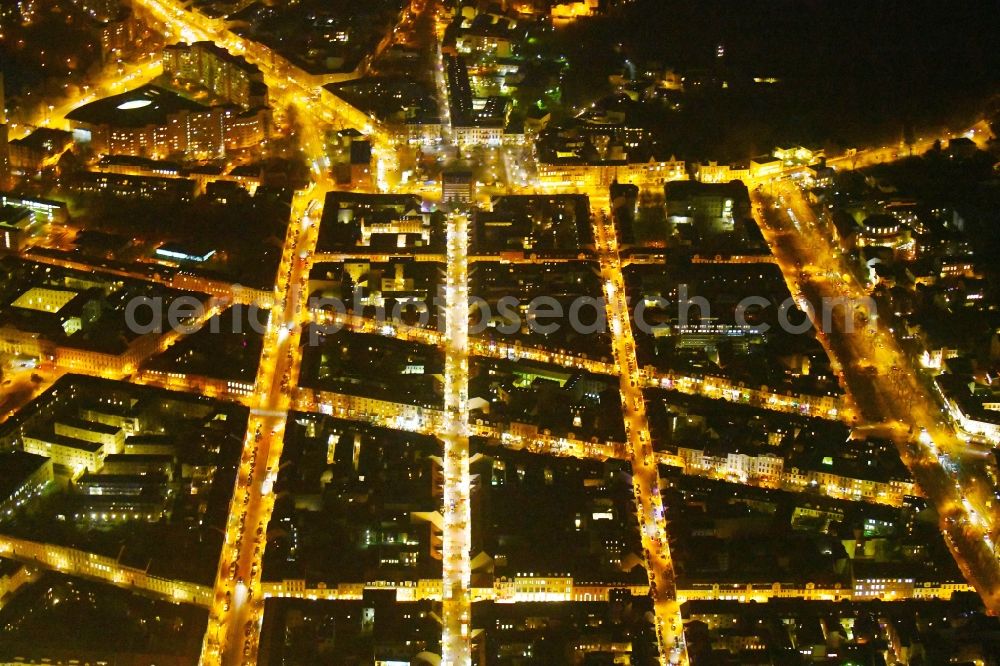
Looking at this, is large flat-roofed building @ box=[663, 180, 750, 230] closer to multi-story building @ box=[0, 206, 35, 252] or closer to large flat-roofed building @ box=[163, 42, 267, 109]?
large flat-roofed building @ box=[163, 42, 267, 109]

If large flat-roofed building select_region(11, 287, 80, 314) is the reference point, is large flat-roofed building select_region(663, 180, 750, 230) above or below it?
above

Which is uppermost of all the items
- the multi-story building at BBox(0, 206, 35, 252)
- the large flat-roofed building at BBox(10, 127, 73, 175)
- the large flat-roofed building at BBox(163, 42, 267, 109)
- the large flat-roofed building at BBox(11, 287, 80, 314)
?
the large flat-roofed building at BBox(163, 42, 267, 109)

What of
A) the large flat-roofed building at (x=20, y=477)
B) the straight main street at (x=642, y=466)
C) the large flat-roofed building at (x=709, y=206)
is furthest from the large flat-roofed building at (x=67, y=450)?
the large flat-roofed building at (x=709, y=206)

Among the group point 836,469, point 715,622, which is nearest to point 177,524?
point 715,622

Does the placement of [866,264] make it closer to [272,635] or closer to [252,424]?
[252,424]

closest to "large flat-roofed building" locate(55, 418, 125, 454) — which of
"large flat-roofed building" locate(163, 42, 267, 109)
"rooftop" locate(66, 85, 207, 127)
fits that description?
"rooftop" locate(66, 85, 207, 127)

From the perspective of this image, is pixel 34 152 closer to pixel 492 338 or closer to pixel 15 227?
pixel 15 227

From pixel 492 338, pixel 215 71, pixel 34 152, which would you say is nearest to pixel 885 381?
pixel 492 338
